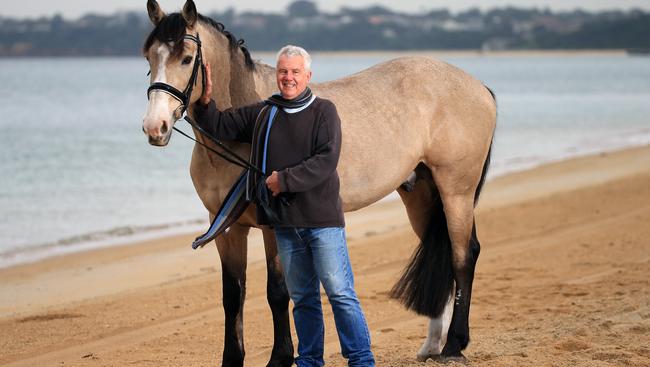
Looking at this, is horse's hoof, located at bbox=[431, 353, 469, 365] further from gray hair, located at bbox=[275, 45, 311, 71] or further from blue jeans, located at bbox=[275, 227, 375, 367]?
gray hair, located at bbox=[275, 45, 311, 71]

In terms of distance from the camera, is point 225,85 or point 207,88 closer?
point 207,88

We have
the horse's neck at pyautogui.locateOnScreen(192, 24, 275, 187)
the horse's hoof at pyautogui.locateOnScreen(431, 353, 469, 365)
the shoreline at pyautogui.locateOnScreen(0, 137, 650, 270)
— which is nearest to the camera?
the horse's neck at pyautogui.locateOnScreen(192, 24, 275, 187)

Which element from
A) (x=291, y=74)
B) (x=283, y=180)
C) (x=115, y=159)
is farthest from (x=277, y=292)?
(x=115, y=159)

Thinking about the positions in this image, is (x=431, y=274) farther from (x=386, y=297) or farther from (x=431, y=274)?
(x=386, y=297)

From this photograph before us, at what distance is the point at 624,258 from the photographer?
29.8 ft

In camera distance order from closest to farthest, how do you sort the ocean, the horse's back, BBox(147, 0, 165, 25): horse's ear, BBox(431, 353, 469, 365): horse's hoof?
BBox(147, 0, 165, 25): horse's ear
the horse's back
BBox(431, 353, 469, 365): horse's hoof
the ocean

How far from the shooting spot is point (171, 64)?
15.4ft

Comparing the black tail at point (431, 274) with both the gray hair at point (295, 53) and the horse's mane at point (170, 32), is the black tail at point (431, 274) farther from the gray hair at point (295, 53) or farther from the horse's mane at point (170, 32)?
the horse's mane at point (170, 32)

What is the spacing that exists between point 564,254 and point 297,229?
561cm

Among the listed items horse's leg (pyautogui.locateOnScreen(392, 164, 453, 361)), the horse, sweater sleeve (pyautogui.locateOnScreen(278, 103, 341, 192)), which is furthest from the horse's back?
sweater sleeve (pyautogui.locateOnScreen(278, 103, 341, 192))

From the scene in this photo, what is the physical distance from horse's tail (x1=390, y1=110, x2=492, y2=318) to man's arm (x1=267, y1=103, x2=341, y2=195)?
6.25ft

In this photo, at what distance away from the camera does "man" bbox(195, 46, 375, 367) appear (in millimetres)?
4449

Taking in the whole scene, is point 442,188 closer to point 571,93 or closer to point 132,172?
point 132,172

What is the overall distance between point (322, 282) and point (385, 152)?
4.38 ft
